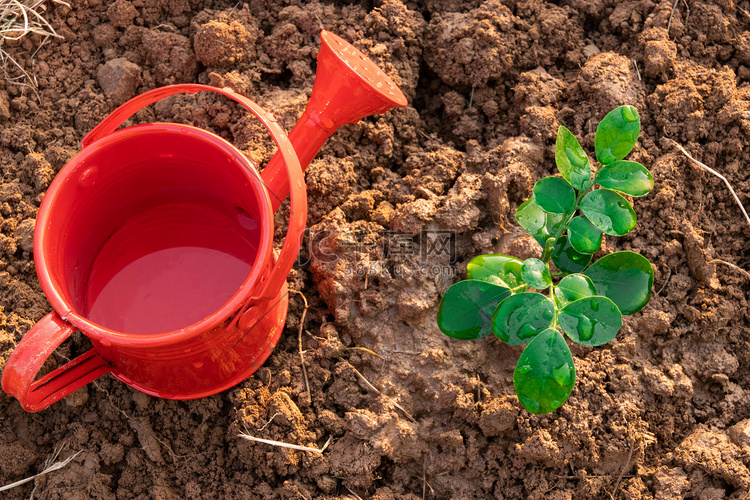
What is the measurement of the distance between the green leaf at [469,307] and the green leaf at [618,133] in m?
0.40

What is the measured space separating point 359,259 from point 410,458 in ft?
1.78

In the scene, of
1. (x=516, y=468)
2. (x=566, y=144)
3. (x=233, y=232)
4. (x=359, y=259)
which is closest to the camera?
(x=566, y=144)

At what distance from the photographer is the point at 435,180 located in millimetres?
1750

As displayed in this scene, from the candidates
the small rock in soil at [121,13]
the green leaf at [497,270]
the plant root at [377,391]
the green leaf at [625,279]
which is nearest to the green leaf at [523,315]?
the green leaf at [497,270]

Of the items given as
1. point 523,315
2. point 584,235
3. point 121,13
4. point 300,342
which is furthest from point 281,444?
Result: point 121,13

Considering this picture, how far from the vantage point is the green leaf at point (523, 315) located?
4.28 feet

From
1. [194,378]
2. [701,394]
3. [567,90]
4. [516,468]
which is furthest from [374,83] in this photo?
[701,394]

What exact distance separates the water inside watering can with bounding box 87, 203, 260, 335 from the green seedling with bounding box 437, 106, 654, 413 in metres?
0.69

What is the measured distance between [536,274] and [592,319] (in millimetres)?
152

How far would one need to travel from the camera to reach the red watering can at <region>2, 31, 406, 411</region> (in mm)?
1283

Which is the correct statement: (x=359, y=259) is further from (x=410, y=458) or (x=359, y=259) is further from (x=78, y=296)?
(x=78, y=296)

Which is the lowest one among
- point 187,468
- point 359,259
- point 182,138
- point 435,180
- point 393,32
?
point 187,468

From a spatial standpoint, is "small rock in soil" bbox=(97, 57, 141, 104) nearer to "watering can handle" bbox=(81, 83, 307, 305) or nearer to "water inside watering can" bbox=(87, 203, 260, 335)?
"water inside watering can" bbox=(87, 203, 260, 335)

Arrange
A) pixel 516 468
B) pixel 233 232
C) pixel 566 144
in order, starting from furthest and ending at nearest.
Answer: pixel 233 232 < pixel 516 468 < pixel 566 144
